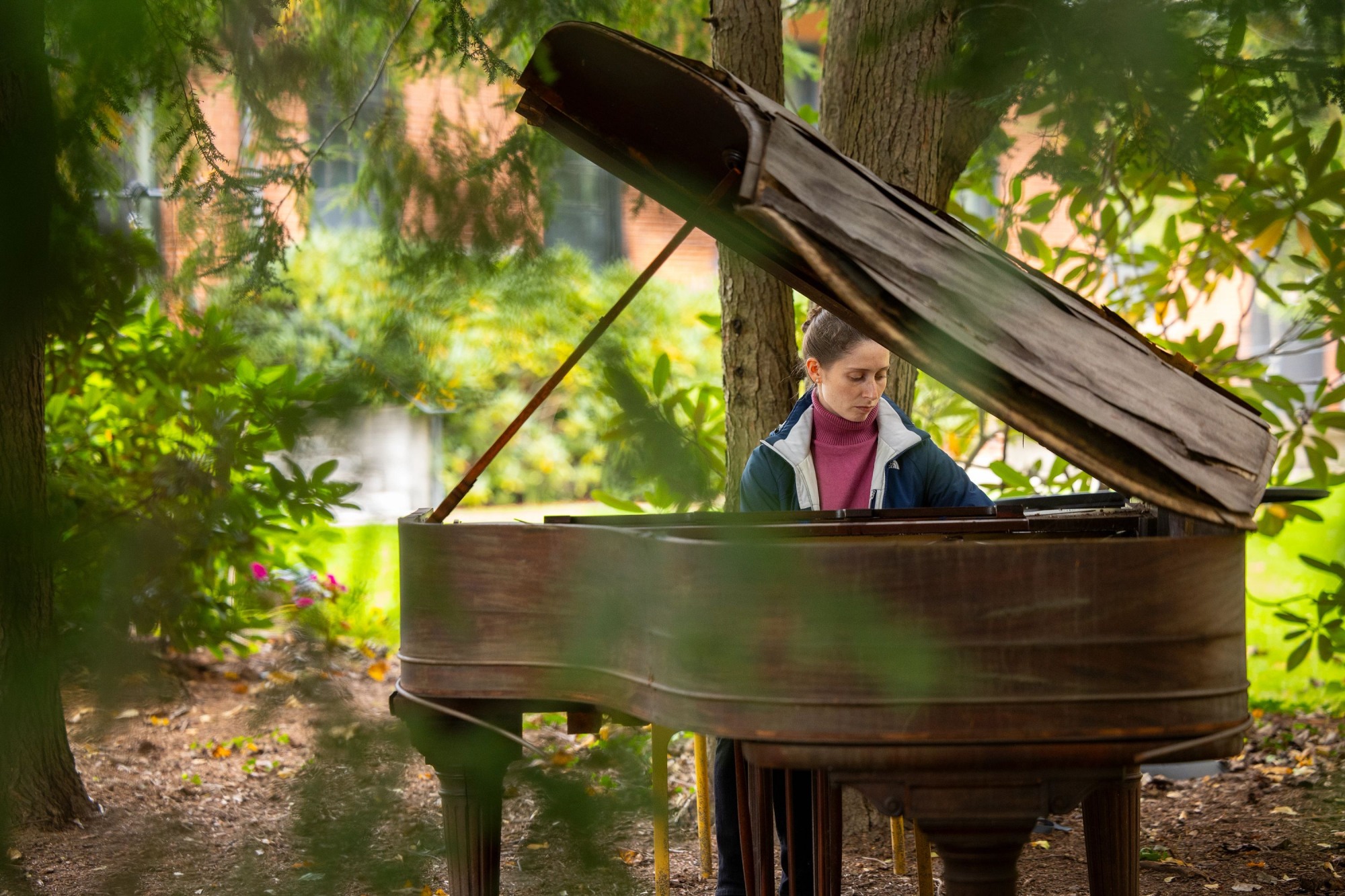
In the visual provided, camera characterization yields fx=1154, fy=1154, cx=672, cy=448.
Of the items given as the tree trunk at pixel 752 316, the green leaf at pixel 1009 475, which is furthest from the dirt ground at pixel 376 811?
the green leaf at pixel 1009 475

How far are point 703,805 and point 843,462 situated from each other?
127cm

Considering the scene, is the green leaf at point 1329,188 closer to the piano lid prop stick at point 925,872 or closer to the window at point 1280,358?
the piano lid prop stick at point 925,872

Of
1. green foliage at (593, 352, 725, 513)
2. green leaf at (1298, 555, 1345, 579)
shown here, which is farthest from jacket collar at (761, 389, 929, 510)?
green leaf at (1298, 555, 1345, 579)

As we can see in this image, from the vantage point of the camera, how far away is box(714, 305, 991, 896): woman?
3.12 m

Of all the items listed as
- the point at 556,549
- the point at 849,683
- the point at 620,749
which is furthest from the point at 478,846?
the point at 620,749

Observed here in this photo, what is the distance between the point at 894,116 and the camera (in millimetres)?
3871

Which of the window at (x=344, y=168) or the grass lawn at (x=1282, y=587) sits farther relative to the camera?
the grass lawn at (x=1282, y=587)

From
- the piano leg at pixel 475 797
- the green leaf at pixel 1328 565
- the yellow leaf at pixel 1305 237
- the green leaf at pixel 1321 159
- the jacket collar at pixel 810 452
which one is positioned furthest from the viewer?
the yellow leaf at pixel 1305 237

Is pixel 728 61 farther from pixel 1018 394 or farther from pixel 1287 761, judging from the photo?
pixel 1287 761

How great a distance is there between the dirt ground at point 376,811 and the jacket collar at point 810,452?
0.87 metres

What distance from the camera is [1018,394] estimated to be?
74.5 inches

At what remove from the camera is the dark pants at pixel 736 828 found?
306 cm

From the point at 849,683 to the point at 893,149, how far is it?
2477mm

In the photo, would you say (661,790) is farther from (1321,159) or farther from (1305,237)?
(1305,237)
